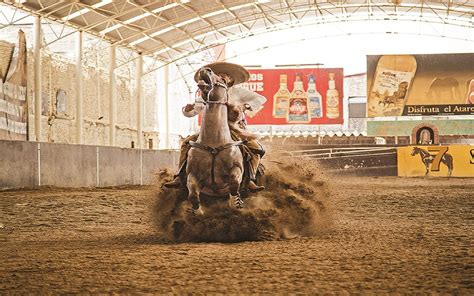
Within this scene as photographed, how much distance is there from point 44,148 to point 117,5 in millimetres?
12965

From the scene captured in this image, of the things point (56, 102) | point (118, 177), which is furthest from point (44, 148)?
point (56, 102)

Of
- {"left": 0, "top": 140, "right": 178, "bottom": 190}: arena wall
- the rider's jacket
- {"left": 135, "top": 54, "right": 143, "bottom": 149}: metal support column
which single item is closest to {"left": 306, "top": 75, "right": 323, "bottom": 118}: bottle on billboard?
{"left": 135, "top": 54, "right": 143, "bottom": 149}: metal support column

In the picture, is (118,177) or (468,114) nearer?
(118,177)

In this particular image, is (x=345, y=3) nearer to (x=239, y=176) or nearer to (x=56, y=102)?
(x=56, y=102)

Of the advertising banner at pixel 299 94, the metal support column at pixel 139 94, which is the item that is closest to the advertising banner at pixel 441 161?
the advertising banner at pixel 299 94

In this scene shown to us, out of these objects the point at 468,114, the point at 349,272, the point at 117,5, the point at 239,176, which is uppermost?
the point at 117,5

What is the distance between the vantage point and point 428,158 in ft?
102

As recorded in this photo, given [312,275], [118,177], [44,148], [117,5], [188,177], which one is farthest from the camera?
[117,5]

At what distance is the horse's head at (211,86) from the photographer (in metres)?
8.94

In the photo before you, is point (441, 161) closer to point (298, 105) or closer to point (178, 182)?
point (298, 105)

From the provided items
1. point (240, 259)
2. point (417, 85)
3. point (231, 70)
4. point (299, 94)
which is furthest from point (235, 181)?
point (299, 94)

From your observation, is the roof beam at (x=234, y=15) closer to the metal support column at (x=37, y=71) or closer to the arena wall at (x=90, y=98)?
the arena wall at (x=90, y=98)

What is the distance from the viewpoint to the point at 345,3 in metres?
40.2

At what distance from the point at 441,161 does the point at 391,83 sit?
10337mm
